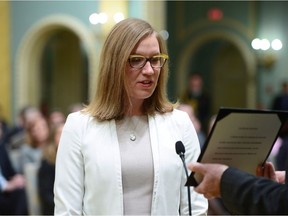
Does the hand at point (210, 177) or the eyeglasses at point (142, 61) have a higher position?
the eyeglasses at point (142, 61)

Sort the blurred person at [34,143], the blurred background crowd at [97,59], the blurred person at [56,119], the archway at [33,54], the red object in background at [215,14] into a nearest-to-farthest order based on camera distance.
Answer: the blurred person at [34,143], the blurred person at [56,119], the blurred background crowd at [97,59], the archway at [33,54], the red object in background at [215,14]

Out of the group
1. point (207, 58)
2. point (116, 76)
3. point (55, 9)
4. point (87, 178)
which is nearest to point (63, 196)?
point (87, 178)

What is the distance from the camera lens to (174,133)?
247 centimetres

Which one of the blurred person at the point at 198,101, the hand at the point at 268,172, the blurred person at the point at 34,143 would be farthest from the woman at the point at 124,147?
the blurred person at the point at 198,101

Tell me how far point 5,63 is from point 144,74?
9.11m

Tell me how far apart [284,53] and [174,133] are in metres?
9.90

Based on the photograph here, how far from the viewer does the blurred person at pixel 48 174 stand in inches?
195

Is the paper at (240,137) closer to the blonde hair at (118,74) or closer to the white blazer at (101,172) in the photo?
the white blazer at (101,172)

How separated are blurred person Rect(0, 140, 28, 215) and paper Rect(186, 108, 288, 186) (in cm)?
389

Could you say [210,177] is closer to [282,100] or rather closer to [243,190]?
[243,190]

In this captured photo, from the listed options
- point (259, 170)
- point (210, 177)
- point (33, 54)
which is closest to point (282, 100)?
point (33, 54)

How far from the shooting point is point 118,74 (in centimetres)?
238

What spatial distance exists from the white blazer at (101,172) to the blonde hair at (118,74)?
2.3 inches

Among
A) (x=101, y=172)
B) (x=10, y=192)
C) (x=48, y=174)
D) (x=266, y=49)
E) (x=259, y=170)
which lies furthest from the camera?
(x=266, y=49)
